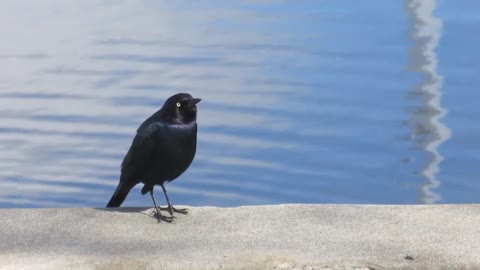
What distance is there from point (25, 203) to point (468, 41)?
453 cm

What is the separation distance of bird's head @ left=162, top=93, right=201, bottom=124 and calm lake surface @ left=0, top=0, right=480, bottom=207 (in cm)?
182

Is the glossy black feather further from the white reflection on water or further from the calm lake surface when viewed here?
the white reflection on water

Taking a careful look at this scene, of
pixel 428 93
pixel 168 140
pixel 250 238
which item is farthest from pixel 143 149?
pixel 428 93

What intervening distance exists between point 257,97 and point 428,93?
3.80 feet

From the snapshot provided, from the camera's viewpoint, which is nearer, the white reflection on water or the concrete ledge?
the concrete ledge

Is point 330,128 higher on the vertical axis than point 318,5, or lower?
lower

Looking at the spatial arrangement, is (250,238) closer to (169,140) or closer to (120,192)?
(169,140)

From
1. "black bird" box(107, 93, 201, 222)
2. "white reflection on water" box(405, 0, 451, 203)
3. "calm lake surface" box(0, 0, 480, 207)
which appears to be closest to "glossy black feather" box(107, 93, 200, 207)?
"black bird" box(107, 93, 201, 222)

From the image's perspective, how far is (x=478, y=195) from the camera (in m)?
7.37

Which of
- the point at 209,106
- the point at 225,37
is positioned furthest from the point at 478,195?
the point at 225,37

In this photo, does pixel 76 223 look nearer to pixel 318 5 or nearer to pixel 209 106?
pixel 209 106

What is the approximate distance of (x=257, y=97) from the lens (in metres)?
9.21

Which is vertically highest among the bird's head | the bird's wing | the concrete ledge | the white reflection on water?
the white reflection on water

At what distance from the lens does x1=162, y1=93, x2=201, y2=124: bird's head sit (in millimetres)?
5477
